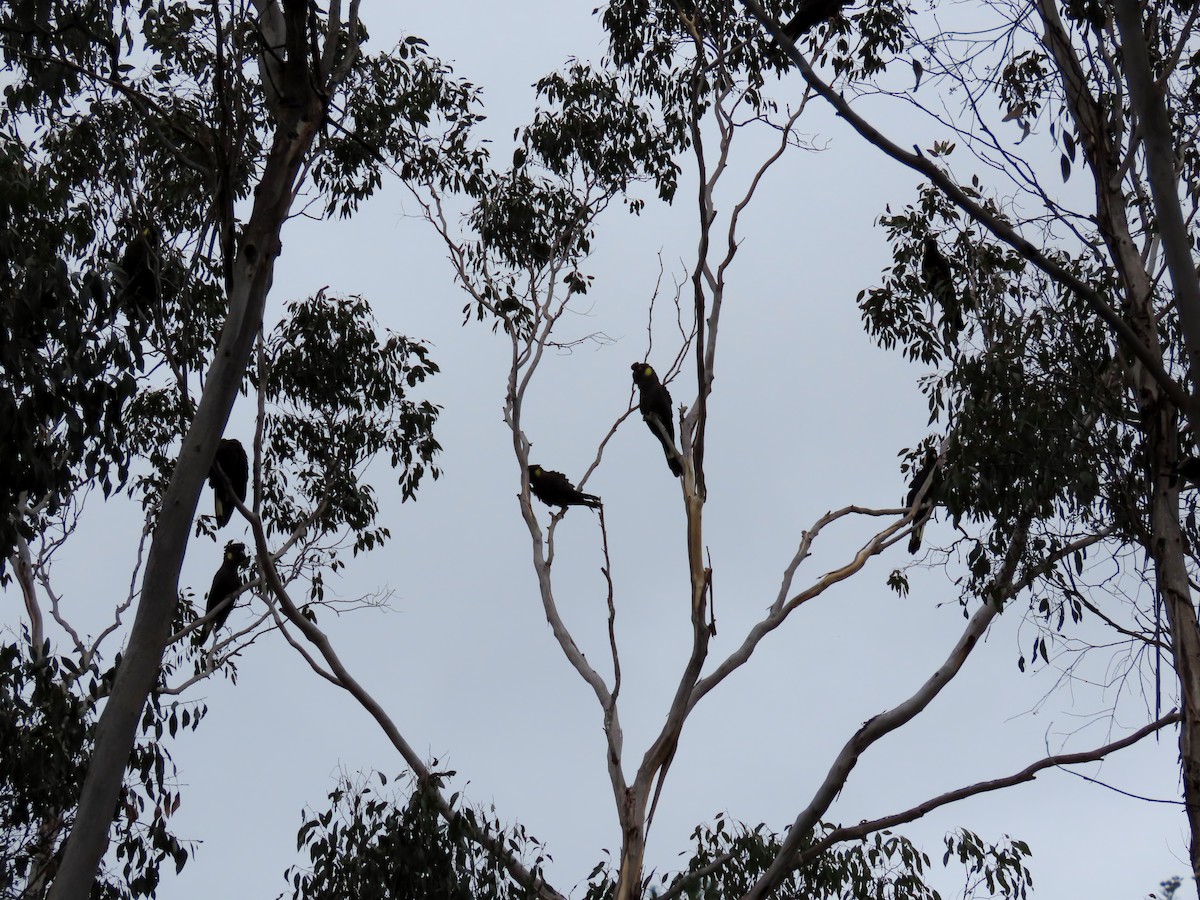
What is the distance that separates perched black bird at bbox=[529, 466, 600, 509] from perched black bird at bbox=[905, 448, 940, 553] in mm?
1926

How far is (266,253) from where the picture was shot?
172 inches

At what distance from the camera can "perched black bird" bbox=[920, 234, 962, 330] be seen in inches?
326

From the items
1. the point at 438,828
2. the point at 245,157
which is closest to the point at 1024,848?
the point at 438,828

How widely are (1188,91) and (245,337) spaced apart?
5430mm

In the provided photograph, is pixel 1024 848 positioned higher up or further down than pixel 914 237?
further down

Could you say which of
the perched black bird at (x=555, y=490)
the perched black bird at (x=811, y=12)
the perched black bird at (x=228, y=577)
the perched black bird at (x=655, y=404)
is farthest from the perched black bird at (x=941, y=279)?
the perched black bird at (x=228, y=577)

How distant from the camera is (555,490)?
7.88 m

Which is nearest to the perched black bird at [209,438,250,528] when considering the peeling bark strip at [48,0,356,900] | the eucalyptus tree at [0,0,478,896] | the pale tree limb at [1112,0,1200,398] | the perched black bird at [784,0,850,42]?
the eucalyptus tree at [0,0,478,896]

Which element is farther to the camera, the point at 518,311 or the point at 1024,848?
the point at 518,311

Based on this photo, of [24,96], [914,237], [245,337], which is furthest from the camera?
[914,237]

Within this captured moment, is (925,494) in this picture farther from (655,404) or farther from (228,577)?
(228,577)

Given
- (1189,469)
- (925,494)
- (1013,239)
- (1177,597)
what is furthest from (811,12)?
(925,494)

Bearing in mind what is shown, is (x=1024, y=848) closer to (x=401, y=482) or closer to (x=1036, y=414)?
(x=1036, y=414)

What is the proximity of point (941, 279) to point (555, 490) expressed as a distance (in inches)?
118
